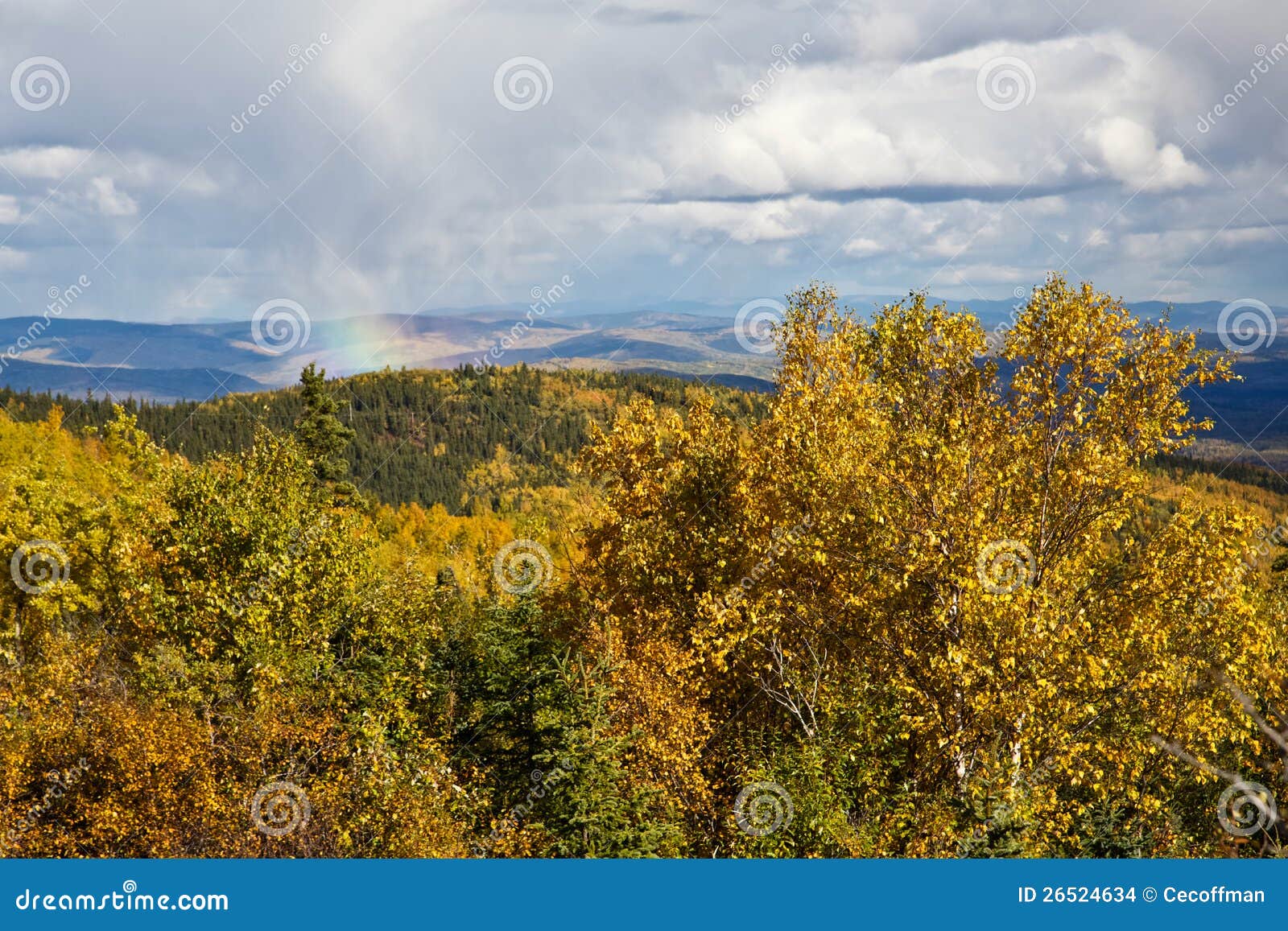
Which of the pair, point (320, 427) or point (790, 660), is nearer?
point (790, 660)

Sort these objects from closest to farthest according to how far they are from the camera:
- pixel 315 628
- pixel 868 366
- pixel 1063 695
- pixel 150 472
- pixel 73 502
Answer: pixel 1063 695 < pixel 868 366 < pixel 315 628 < pixel 150 472 < pixel 73 502

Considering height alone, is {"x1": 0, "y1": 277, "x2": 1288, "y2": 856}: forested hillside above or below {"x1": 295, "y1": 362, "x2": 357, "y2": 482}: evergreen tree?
below

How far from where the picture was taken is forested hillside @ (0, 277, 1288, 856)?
18234 millimetres

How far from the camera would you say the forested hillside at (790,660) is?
718 inches

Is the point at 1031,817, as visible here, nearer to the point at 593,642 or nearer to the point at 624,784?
the point at 624,784

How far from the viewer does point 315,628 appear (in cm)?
2853

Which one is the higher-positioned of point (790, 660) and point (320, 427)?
point (320, 427)

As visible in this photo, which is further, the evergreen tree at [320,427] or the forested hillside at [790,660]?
the evergreen tree at [320,427]

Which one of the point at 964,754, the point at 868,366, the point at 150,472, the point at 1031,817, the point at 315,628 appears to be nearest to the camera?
the point at 1031,817

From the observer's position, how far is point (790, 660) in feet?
76.8

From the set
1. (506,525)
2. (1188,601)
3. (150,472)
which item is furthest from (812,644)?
(506,525)

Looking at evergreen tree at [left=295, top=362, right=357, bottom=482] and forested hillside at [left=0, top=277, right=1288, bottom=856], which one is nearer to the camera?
forested hillside at [left=0, top=277, right=1288, bottom=856]

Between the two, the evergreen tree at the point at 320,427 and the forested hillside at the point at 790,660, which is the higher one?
the evergreen tree at the point at 320,427

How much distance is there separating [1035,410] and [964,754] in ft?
24.4
